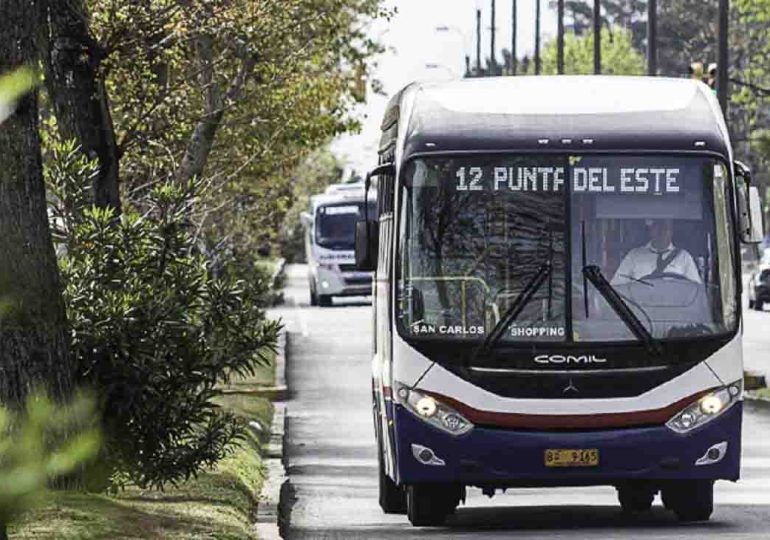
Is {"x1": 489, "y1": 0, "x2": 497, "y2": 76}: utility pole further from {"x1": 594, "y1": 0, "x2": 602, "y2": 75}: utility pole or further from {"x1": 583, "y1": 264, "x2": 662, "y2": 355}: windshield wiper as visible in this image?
{"x1": 583, "y1": 264, "x2": 662, "y2": 355}: windshield wiper

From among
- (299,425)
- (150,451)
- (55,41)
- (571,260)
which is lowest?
(299,425)

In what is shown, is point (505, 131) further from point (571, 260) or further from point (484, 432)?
point (484, 432)

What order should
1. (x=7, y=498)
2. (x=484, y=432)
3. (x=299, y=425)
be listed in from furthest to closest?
1. (x=299, y=425)
2. (x=484, y=432)
3. (x=7, y=498)

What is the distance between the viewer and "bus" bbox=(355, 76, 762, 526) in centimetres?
1351

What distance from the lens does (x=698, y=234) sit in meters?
13.8

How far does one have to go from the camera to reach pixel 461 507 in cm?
→ 1658

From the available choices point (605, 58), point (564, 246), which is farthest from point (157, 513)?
point (605, 58)

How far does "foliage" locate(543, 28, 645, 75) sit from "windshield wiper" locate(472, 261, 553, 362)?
93.9 meters

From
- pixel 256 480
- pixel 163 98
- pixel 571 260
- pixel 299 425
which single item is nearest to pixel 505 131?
pixel 571 260

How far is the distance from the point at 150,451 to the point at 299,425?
12.9 metres

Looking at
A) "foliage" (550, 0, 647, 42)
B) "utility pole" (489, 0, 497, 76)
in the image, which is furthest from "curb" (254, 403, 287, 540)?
"foliage" (550, 0, 647, 42)

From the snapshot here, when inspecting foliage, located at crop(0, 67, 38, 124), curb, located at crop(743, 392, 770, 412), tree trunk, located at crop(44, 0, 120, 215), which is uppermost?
foliage, located at crop(0, 67, 38, 124)

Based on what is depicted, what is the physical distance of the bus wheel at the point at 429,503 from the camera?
14.2 metres

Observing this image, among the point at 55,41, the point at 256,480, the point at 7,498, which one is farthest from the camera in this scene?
the point at 256,480
